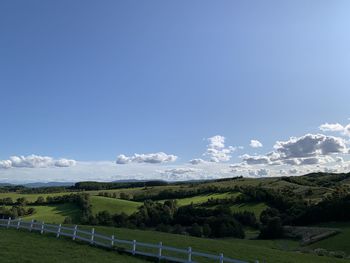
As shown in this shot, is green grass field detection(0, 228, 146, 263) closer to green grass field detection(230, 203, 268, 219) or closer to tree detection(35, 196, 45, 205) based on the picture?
green grass field detection(230, 203, 268, 219)

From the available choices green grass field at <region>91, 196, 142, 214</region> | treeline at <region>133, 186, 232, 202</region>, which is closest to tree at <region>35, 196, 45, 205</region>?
green grass field at <region>91, 196, 142, 214</region>

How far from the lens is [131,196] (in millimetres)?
172000

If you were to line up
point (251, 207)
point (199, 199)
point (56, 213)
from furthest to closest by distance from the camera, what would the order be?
point (199, 199), point (251, 207), point (56, 213)

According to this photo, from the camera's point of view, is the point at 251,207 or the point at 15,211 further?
the point at 251,207

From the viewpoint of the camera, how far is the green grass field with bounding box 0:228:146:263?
75.0ft

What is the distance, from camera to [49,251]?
2561cm

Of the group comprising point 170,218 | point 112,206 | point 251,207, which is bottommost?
point 170,218

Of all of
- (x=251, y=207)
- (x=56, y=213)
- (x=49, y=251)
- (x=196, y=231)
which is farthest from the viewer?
(x=251, y=207)

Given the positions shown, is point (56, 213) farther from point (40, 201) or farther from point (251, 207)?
point (251, 207)

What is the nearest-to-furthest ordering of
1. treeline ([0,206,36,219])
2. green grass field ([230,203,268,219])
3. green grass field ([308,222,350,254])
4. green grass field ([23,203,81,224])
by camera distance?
green grass field ([308,222,350,254]) → green grass field ([23,203,81,224]) → treeline ([0,206,36,219]) → green grass field ([230,203,268,219])

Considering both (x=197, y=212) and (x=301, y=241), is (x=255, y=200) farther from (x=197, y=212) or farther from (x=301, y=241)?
(x=301, y=241)

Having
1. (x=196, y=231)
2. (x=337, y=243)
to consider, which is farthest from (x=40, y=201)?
(x=337, y=243)

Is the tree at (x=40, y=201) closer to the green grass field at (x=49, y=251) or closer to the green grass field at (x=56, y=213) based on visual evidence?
the green grass field at (x=56, y=213)

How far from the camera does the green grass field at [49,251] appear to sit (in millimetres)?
22859
